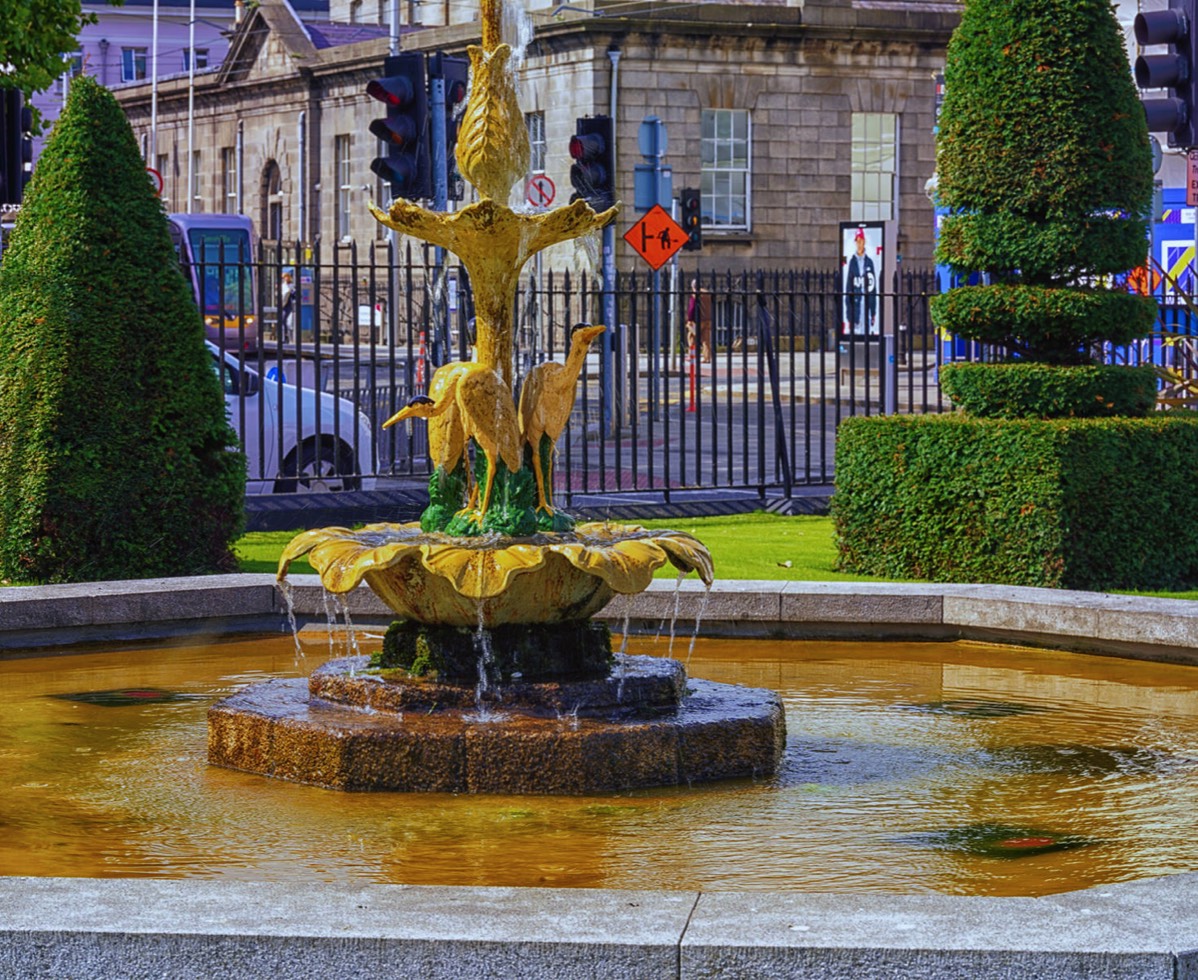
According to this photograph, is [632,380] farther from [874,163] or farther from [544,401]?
[874,163]

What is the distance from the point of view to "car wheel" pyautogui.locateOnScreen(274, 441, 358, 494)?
15523 millimetres

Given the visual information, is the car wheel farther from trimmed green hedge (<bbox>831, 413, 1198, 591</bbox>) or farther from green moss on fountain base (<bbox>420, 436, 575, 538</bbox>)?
green moss on fountain base (<bbox>420, 436, 575, 538</bbox>)

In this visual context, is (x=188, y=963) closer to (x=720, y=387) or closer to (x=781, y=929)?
(x=781, y=929)

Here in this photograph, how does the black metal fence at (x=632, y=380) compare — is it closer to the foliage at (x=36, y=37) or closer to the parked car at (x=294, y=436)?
the parked car at (x=294, y=436)

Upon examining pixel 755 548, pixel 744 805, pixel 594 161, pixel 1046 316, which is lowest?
pixel 744 805

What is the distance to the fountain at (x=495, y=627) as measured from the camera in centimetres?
641

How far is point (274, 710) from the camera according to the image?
680 centimetres

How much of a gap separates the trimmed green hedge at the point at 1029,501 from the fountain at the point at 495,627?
3870 millimetres

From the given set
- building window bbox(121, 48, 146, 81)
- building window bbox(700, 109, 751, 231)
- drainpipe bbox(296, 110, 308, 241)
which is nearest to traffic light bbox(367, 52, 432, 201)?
building window bbox(700, 109, 751, 231)

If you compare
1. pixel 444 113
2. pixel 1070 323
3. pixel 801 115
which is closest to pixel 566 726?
pixel 1070 323

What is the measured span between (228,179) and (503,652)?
5238cm

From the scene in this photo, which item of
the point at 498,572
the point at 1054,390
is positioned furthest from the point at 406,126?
the point at 498,572

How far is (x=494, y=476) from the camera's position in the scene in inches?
273

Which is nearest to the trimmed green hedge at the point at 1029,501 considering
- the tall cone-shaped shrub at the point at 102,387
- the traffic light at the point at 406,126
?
the tall cone-shaped shrub at the point at 102,387
